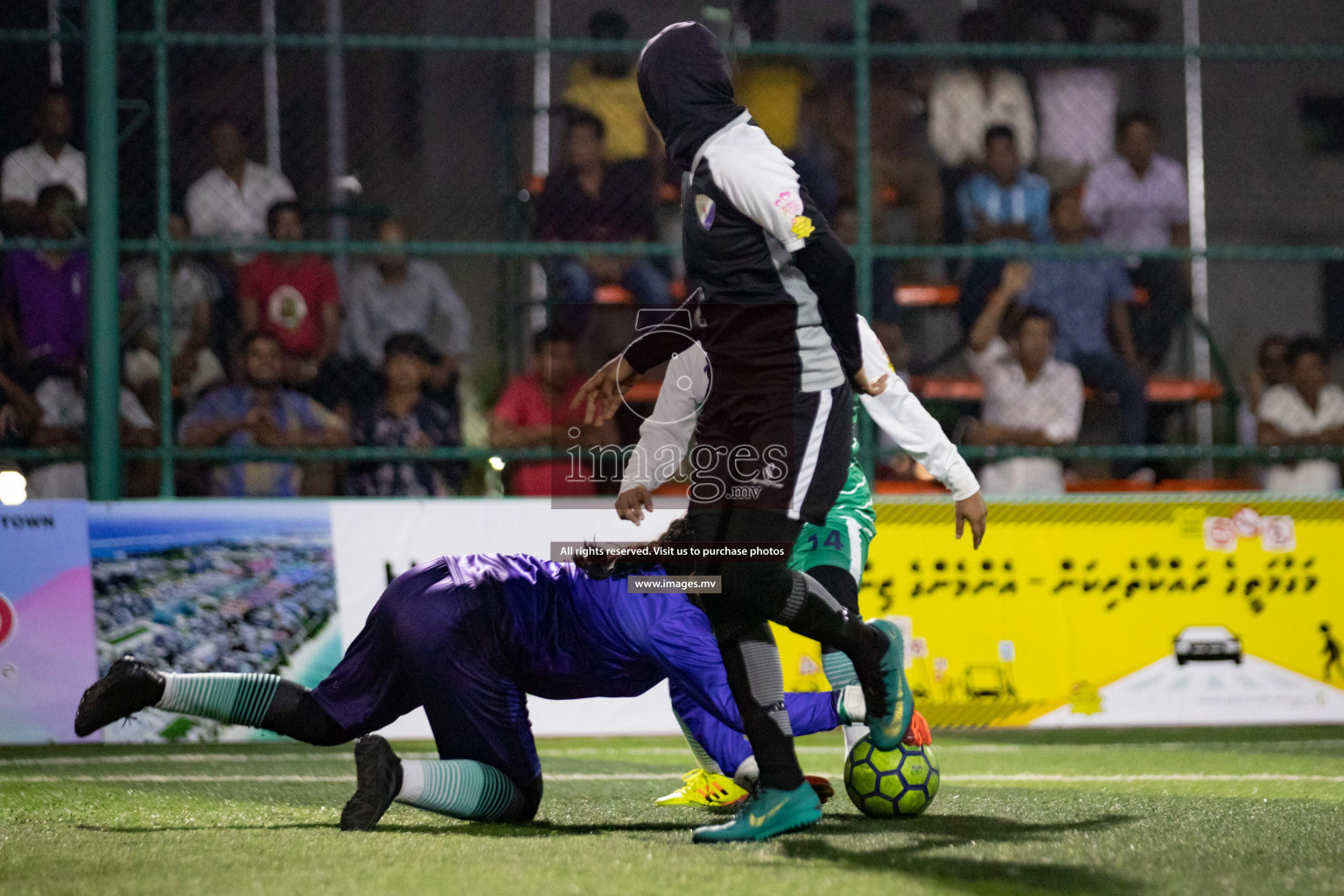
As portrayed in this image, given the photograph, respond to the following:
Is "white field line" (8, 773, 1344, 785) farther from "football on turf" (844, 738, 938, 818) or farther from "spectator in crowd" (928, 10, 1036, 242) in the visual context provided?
"spectator in crowd" (928, 10, 1036, 242)

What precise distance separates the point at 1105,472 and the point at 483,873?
5.28 metres

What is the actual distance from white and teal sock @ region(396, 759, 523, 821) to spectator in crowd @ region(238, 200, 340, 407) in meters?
3.23

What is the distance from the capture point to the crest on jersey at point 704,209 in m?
3.51

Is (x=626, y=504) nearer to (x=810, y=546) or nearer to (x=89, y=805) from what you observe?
(x=810, y=546)

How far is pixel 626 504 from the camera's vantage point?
373 cm

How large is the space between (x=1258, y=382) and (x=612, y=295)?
3.55 metres

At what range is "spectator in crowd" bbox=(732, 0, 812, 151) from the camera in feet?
24.7

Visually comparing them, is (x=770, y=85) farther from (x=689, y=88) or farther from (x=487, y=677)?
(x=487, y=677)

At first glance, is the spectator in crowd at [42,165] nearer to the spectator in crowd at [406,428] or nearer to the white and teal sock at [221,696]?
the spectator in crowd at [406,428]

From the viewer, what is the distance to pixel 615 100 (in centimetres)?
757

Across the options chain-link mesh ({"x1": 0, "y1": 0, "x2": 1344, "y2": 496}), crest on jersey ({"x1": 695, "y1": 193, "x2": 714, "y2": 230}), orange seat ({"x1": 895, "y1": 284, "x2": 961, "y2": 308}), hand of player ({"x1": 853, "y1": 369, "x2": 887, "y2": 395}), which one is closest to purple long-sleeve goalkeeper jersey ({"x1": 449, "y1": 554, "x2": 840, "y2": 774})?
hand of player ({"x1": 853, "y1": 369, "x2": 887, "y2": 395})

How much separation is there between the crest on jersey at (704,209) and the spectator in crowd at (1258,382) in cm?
502

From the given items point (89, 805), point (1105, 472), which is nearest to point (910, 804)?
point (89, 805)

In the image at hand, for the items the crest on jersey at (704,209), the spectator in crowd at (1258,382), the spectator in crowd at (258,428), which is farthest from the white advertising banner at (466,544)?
the spectator in crowd at (1258,382)
